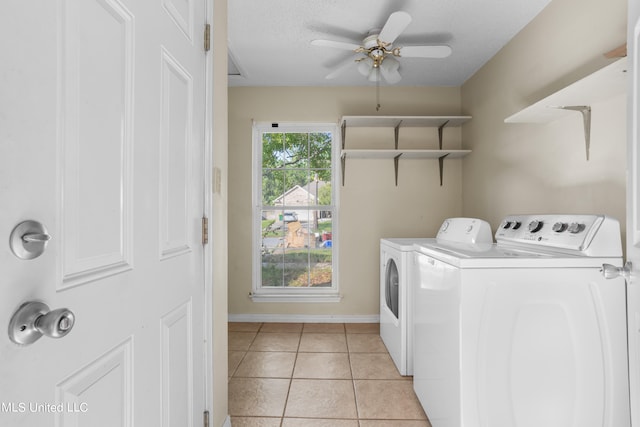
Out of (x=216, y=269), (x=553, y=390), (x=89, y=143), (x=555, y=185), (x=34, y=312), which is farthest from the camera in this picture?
(x=555, y=185)

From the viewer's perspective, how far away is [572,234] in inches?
64.8

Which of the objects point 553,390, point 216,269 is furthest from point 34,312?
point 553,390

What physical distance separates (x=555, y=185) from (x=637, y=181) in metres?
1.41

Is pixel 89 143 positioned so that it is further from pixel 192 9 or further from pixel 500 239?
pixel 500 239

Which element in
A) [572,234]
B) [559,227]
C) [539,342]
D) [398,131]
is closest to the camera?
[539,342]

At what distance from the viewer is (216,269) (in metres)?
1.57

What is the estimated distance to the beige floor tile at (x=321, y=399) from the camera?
6.68 feet

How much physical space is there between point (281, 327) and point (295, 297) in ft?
1.10

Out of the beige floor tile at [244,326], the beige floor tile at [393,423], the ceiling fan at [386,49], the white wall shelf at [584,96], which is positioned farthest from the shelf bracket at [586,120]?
the beige floor tile at [244,326]

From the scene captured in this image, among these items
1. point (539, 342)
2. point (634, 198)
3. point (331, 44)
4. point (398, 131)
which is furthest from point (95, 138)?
point (398, 131)

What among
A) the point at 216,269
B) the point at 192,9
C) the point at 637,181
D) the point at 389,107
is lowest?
the point at 216,269

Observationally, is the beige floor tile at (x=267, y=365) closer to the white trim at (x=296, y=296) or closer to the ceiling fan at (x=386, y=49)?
the white trim at (x=296, y=296)

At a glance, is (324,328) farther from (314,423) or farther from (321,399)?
(314,423)

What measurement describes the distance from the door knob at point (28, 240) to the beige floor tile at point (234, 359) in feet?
7.23
